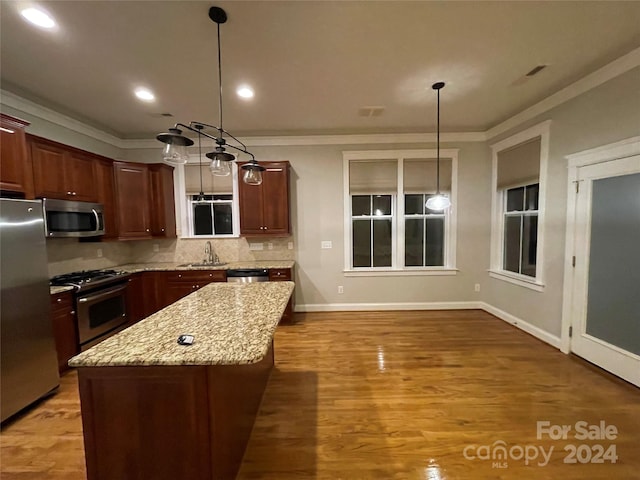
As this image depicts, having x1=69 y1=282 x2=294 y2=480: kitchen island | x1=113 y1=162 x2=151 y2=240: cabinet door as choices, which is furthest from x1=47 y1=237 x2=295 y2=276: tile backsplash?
x1=69 y1=282 x2=294 y2=480: kitchen island

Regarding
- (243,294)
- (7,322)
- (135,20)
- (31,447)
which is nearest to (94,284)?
(7,322)

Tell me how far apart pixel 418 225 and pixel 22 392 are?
490 centimetres

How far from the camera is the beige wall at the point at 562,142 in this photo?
240 cm

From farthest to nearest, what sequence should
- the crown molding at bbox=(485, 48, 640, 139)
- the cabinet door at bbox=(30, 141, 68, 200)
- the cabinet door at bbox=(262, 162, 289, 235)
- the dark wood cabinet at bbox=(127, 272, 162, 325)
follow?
the cabinet door at bbox=(262, 162, 289, 235)
the dark wood cabinet at bbox=(127, 272, 162, 325)
the cabinet door at bbox=(30, 141, 68, 200)
the crown molding at bbox=(485, 48, 640, 139)

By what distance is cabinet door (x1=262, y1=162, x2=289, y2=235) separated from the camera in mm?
4121

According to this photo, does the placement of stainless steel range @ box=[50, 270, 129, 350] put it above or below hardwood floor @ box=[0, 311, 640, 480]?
above

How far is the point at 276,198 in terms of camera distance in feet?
13.6

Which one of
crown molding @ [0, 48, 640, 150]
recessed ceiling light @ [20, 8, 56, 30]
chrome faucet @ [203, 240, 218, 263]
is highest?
recessed ceiling light @ [20, 8, 56, 30]

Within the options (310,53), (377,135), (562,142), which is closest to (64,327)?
(310,53)

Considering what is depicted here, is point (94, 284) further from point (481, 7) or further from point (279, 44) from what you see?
point (481, 7)

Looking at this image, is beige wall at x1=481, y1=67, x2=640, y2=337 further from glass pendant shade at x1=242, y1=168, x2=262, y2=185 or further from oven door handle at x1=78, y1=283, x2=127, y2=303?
oven door handle at x1=78, y1=283, x2=127, y2=303

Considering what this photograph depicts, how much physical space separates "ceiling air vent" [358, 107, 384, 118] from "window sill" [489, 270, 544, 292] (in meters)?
2.93

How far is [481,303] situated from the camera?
446cm

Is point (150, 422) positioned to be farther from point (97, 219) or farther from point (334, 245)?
point (334, 245)
